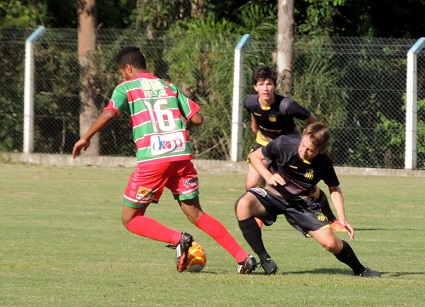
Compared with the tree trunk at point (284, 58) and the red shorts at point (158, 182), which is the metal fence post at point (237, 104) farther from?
the red shorts at point (158, 182)

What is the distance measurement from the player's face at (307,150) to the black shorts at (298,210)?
0.44 m

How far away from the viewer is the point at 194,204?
866 cm

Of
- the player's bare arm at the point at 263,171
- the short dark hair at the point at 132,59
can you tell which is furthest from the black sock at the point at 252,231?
the short dark hair at the point at 132,59

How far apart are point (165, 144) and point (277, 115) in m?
2.52

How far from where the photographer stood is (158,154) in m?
8.47

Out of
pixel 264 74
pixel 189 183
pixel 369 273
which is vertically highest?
pixel 264 74

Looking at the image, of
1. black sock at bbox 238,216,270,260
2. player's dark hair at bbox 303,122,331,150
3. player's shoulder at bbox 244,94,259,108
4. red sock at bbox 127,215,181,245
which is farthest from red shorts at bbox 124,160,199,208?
player's shoulder at bbox 244,94,259,108

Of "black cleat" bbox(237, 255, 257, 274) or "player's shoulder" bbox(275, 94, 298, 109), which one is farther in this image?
"player's shoulder" bbox(275, 94, 298, 109)

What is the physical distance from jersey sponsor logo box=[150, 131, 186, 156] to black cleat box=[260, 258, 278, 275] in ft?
3.52

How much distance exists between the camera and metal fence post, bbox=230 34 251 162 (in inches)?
767

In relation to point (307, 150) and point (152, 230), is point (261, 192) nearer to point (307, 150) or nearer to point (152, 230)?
point (307, 150)

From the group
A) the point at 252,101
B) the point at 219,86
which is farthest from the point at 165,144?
the point at 219,86

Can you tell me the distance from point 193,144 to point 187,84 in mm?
1095

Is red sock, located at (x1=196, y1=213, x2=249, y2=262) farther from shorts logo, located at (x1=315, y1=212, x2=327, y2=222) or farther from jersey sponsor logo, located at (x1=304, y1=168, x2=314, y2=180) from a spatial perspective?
jersey sponsor logo, located at (x1=304, y1=168, x2=314, y2=180)
